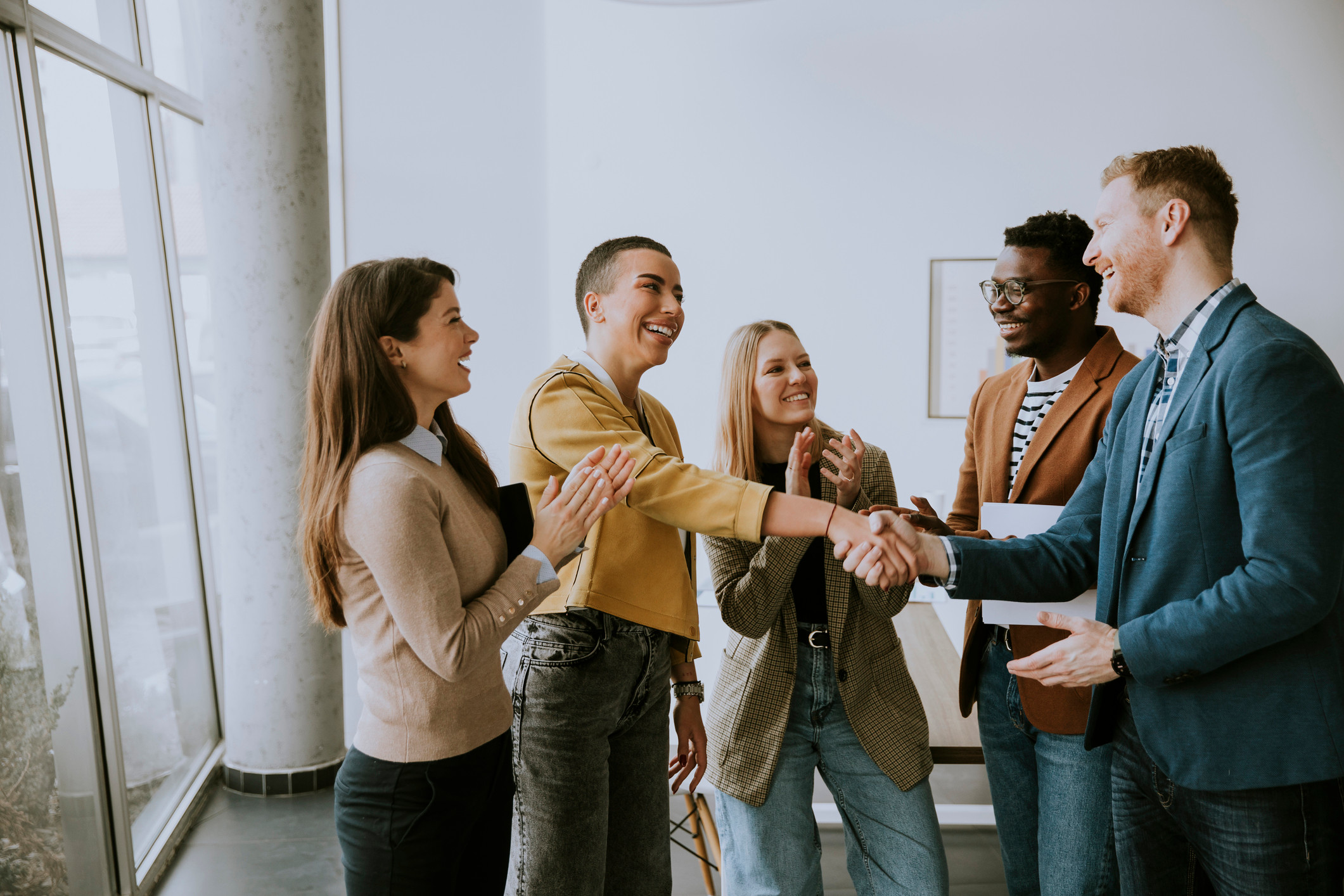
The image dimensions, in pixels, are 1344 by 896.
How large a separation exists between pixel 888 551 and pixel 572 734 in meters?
0.78

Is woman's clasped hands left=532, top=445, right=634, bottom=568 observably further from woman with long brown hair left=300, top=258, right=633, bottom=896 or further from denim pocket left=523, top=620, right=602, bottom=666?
denim pocket left=523, top=620, right=602, bottom=666

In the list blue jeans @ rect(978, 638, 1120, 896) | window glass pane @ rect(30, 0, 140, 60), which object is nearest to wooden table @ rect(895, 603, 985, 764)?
blue jeans @ rect(978, 638, 1120, 896)

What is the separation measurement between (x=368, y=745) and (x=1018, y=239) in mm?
1936

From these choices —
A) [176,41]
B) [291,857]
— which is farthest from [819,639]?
[176,41]

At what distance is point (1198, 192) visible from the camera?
1.57 m

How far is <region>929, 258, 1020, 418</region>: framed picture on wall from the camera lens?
4.38 m

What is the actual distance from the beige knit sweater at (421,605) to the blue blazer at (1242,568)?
1070mm

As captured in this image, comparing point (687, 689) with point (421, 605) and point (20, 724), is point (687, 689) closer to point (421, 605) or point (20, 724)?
point (421, 605)

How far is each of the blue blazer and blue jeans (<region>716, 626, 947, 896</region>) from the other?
67 centimetres

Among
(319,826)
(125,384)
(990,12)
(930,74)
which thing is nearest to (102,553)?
(125,384)

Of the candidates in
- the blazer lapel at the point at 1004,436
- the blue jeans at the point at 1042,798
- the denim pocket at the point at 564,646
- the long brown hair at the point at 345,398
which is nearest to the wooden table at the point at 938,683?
the blue jeans at the point at 1042,798

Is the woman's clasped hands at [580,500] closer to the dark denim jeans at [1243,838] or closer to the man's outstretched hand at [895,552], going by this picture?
the man's outstretched hand at [895,552]

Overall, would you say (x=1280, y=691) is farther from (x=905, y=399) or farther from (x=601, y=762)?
(x=905, y=399)

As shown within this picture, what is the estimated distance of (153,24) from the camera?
156 inches
